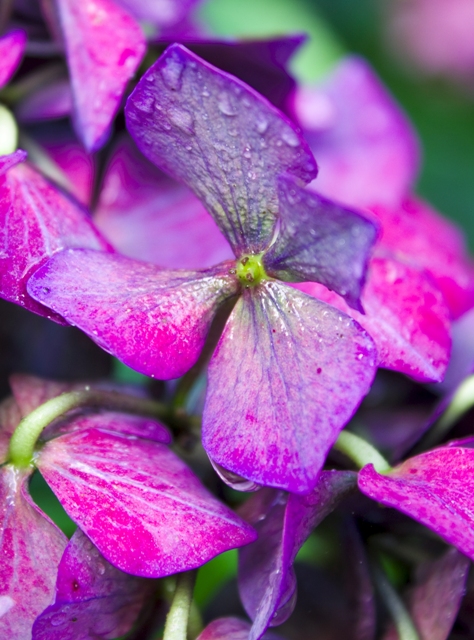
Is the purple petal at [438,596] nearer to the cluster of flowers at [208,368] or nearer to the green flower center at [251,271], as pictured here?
the cluster of flowers at [208,368]

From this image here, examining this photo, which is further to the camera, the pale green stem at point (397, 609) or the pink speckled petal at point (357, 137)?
the pink speckled petal at point (357, 137)

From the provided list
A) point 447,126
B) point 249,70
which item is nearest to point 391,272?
point 249,70

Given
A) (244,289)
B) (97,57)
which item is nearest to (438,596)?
(244,289)

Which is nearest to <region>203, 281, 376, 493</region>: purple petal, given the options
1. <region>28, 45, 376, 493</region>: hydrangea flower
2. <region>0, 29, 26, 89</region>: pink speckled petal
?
<region>28, 45, 376, 493</region>: hydrangea flower

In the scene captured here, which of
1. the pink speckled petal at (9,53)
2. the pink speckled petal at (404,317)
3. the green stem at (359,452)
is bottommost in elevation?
the green stem at (359,452)

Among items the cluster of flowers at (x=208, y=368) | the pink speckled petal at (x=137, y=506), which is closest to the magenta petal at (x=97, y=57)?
A: the cluster of flowers at (x=208, y=368)

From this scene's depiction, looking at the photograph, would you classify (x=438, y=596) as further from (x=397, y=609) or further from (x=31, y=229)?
(x=31, y=229)
